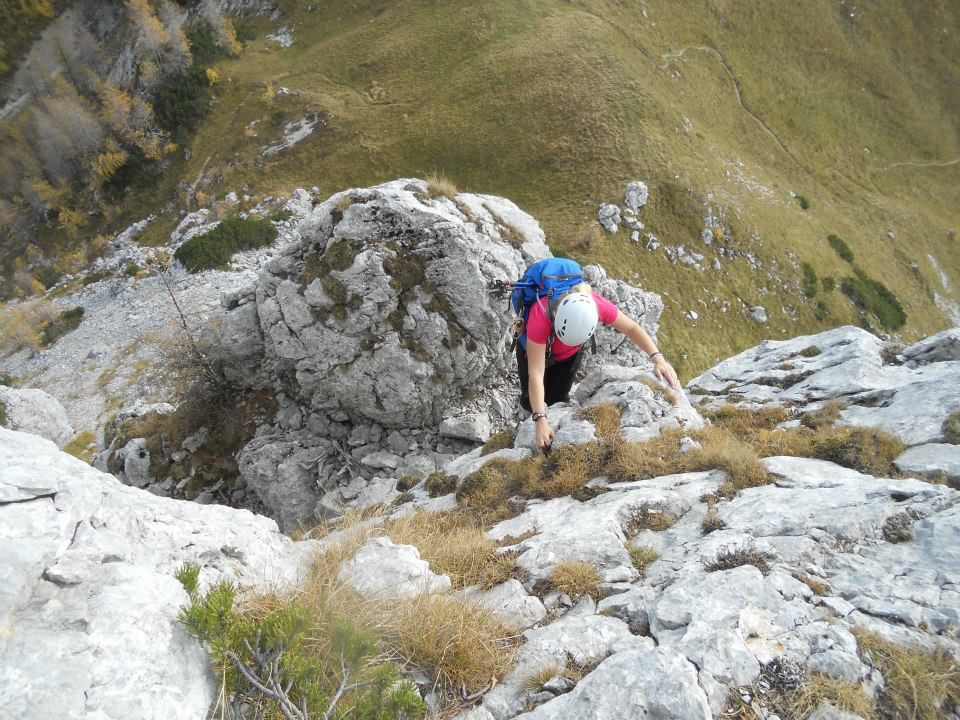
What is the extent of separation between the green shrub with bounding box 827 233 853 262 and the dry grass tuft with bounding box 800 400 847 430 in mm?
42370

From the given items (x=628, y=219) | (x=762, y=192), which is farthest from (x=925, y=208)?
(x=628, y=219)

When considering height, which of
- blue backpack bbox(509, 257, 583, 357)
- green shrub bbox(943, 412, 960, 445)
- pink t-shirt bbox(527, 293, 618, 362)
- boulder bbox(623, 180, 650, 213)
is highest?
blue backpack bbox(509, 257, 583, 357)

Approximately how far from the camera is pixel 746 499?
22.7 ft

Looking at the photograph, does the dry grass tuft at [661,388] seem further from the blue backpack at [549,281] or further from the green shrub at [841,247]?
the green shrub at [841,247]

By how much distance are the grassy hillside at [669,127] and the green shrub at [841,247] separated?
0.95 meters

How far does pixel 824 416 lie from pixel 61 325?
52071mm

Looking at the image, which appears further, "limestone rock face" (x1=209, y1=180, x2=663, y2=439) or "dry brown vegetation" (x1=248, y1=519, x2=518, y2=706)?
"limestone rock face" (x1=209, y1=180, x2=663, y2=439)

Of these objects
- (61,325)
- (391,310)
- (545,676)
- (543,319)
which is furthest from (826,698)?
(61,325)


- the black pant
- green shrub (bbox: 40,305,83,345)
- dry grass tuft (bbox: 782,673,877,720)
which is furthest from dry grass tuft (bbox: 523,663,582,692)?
green shrub (bbox: 40,305,83,345)

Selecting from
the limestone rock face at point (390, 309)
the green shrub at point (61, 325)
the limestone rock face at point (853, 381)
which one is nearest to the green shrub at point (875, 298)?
the limestone rock face at point (853, 381)

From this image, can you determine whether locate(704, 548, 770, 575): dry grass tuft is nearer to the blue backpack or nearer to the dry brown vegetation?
the dry brown vegetation

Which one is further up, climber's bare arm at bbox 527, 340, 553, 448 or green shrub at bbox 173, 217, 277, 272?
climber's bare arm at bbox 527, 340, 553, 448

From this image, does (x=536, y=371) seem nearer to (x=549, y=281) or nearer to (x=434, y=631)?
(x=549, y=281)

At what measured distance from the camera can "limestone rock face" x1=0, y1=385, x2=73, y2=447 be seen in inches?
987
